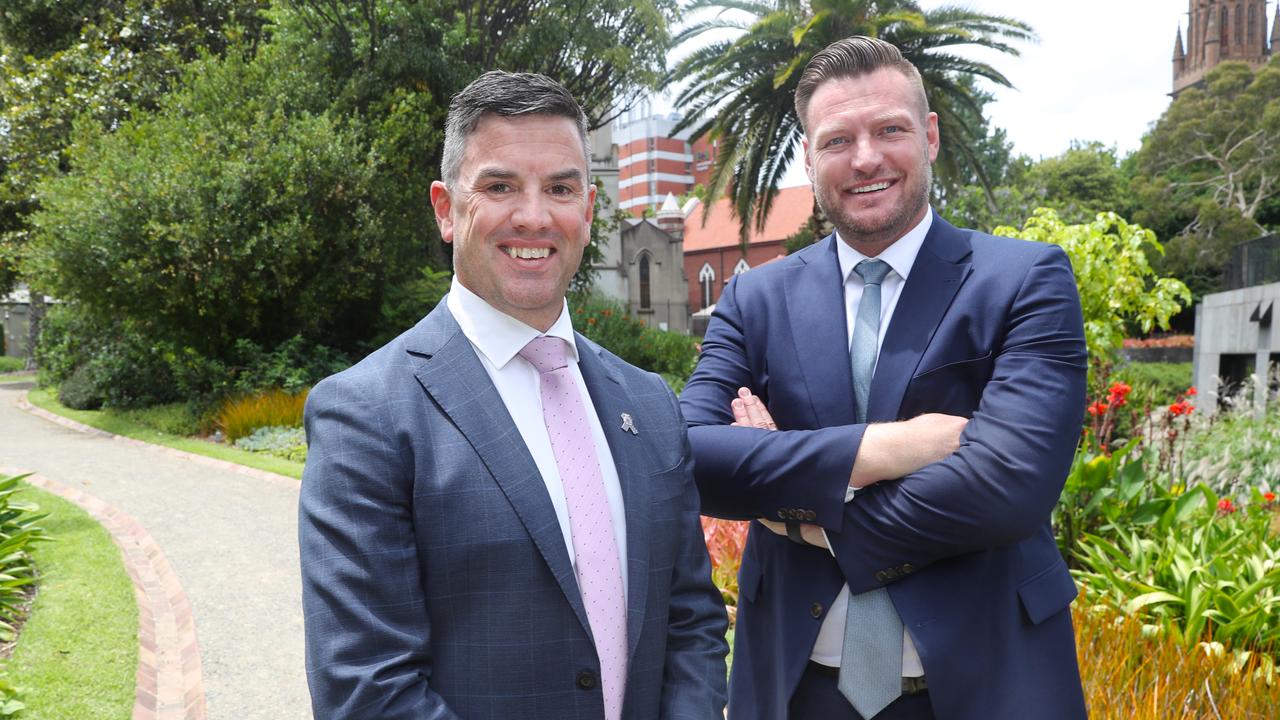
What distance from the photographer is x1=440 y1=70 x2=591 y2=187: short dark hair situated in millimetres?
1777

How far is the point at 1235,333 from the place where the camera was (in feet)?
61.1

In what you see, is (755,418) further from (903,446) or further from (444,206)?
(444,206)

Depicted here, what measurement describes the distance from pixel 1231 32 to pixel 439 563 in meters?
78.3

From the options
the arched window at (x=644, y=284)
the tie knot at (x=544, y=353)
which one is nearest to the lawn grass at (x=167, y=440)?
the tie knot at (x=544, y=353)

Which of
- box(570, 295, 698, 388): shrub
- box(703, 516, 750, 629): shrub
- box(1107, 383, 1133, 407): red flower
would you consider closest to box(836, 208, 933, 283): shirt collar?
box(703, 516, 750, 629): shrub

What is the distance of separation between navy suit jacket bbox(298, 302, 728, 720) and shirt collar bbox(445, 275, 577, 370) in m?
0.03

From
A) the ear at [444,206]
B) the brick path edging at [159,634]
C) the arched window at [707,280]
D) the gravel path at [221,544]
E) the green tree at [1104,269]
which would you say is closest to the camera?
the ear at [444,206]

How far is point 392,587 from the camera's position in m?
1.54

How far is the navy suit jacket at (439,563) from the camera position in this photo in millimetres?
1518

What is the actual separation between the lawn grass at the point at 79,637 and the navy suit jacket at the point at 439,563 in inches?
148

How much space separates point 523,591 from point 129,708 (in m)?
3.97

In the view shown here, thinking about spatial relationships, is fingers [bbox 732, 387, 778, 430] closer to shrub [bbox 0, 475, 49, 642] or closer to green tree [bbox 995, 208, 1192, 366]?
shrub [bbox 0, 475, 49, 642]

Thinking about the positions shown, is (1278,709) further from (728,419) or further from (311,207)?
(311,207)

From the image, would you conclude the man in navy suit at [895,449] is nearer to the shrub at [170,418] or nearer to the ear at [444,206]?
the ear at [444,206]
